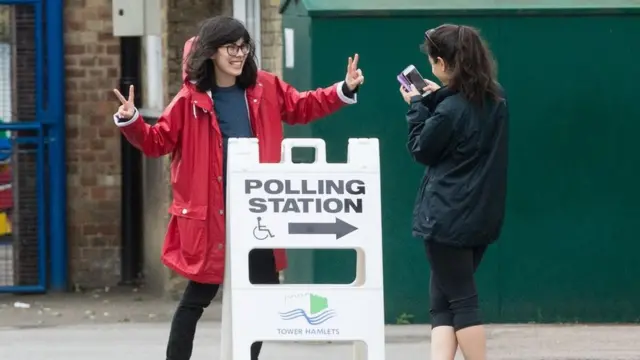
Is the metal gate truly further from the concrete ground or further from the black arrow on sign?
the black arrow on sign

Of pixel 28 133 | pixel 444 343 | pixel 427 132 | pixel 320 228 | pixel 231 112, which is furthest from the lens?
pixel 28 133

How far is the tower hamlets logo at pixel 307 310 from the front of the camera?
577 centimetres

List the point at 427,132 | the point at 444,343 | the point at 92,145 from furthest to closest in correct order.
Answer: the point at 92,145, the point at 444,343, the point at 427,132

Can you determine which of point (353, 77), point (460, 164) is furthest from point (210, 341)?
point (460, 164)

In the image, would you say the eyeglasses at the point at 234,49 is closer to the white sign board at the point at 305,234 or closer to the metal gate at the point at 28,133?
the white sign board at the point at 305,234

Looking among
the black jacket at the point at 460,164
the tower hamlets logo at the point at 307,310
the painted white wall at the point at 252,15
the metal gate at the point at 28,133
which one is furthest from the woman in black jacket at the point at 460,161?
the metal gate at the point at 28,133

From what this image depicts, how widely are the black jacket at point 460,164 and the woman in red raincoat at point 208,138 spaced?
513mm

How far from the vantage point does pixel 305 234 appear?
5730mm

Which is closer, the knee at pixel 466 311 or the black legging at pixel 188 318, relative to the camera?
the knee at pixel 466 311

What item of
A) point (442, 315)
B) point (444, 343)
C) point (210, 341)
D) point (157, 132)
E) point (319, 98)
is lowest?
point (210, 341)

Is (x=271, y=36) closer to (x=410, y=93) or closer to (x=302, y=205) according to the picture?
(x=410, y=93)

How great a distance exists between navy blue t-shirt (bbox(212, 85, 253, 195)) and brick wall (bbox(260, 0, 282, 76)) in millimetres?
3054

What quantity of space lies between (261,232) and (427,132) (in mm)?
787

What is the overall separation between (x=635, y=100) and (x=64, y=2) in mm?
4252
